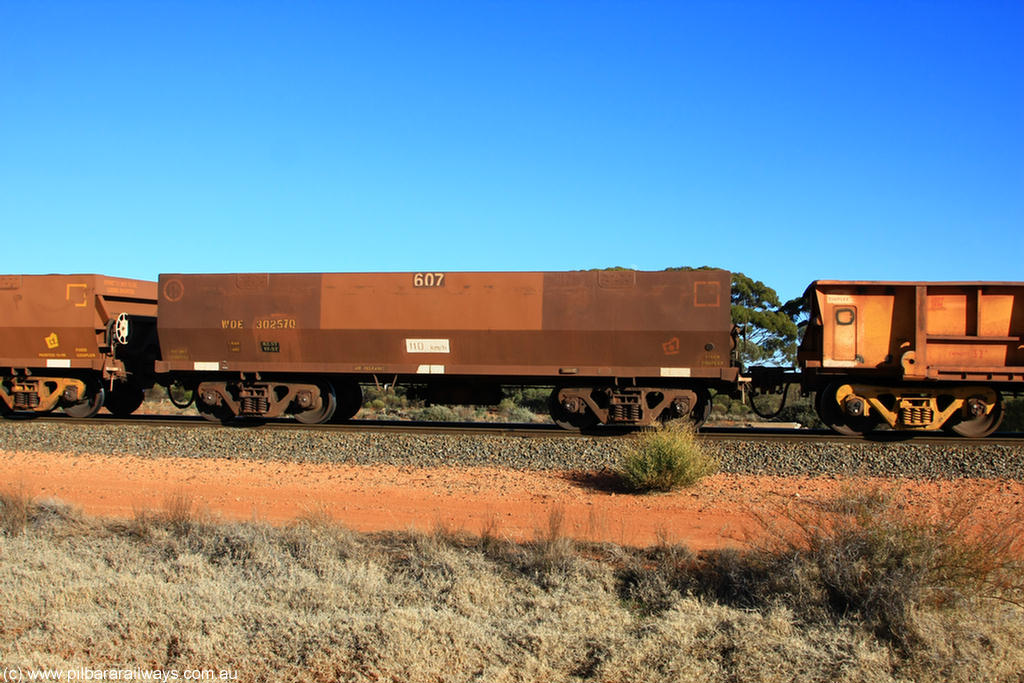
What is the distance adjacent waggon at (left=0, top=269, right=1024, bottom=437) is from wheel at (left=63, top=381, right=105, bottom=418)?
2.8 inches

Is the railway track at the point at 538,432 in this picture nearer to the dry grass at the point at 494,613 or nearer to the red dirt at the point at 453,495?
the red dirt at the point at 453,495

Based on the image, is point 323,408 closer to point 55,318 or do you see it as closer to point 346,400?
point 346,400

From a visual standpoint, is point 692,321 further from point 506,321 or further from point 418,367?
point 418,367

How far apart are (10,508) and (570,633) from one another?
6.68 m

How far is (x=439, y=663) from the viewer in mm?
4812

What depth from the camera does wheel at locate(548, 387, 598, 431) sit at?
14.8m

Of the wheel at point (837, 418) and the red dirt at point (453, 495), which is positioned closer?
the red dirt at point (453, 495)

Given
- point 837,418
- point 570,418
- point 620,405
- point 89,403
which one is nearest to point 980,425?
point 837,418

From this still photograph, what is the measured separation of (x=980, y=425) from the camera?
13.6 meters

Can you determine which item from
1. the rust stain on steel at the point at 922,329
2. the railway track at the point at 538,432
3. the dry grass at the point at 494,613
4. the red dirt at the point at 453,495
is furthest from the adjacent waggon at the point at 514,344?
the dry grass at the point at 494,613

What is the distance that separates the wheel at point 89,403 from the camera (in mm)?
17531

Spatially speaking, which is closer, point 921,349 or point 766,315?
point 921,349

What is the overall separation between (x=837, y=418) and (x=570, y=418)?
4.96 m

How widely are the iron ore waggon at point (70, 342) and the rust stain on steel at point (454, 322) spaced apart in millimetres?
1705
